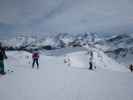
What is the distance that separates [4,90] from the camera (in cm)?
620

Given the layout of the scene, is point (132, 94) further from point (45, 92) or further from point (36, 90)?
point (36, 90)

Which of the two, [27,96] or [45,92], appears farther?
[45,92]

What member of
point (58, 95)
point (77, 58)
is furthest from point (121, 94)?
point (77, 58)

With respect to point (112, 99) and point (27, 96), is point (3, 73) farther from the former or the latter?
point (112, 99)

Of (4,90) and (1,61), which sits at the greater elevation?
(1,61)

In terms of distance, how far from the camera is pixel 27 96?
5.51 meters

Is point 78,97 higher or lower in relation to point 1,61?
lower

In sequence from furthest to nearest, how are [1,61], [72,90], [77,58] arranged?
[77,58] < [1,61] < [72,90]

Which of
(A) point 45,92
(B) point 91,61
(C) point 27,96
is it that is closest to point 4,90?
(C) point 27,96

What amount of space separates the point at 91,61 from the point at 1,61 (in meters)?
10.2

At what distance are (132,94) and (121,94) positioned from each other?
627 millimetres

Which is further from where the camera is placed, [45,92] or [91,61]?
[91,61]

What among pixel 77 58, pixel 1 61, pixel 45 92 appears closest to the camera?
pixel 45 92

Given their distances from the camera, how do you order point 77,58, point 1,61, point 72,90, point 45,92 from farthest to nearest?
point 77,58
point 1,61
point 72,90
point 45,92
